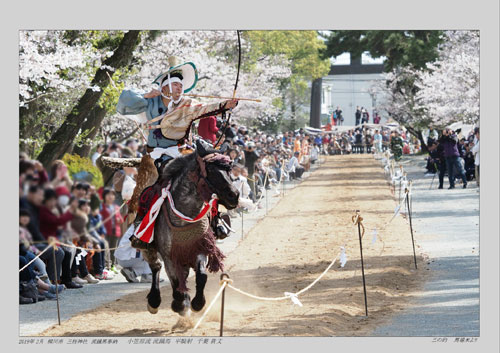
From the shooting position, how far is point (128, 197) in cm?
1316

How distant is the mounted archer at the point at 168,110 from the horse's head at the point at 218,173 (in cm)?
82

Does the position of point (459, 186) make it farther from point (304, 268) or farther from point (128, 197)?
point (128, 197)

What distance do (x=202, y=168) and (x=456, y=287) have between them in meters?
4.84

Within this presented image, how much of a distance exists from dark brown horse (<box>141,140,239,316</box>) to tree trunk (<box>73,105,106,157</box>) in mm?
5546

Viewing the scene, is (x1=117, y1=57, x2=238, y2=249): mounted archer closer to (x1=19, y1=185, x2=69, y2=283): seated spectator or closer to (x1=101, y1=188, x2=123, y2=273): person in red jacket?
(x1=101, y1=188, x2=123, y2=273): person in red jacket

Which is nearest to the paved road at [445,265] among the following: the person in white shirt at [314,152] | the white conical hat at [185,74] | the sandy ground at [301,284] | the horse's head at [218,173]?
the sandy ground at [301,284]

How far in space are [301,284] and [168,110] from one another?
13.2ft

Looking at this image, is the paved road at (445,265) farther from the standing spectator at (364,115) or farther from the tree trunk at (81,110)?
the standing spectator at (364,115)

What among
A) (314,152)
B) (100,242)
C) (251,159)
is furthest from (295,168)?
(100,242)

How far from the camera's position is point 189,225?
11.1 meters

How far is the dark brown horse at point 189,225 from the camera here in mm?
10633

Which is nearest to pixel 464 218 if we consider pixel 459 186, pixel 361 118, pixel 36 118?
pixel 459 186

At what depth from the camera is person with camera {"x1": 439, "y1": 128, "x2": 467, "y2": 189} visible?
23.2 metres

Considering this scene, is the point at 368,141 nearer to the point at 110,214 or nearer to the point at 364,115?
the point at 364,115
